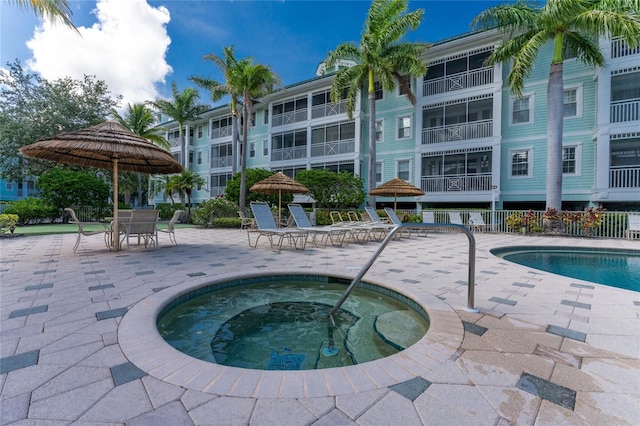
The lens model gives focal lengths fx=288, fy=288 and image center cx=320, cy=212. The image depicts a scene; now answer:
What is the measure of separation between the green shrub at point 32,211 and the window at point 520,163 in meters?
24.8

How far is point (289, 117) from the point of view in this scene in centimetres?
2288

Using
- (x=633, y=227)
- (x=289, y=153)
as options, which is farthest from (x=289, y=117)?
(x=633, y=227)

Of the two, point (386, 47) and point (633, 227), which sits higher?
point (386, 47)

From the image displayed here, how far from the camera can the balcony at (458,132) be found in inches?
628

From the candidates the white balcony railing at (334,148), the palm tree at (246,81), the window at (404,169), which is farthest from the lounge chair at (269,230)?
the white balcony railing at (334,148)

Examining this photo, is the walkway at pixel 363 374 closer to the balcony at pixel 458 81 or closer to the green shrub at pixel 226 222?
the green shrub at pixel 226 222

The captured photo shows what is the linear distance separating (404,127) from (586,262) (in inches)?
A: 520

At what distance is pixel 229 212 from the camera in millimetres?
16578

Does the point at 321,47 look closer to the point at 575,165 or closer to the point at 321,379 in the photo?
the point at 575,165

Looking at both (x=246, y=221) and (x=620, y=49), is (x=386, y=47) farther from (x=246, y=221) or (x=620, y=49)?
(x=246, y=221)

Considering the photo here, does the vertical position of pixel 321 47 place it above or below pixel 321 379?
above

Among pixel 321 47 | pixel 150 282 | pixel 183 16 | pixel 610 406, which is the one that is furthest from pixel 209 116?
pixel 610 406

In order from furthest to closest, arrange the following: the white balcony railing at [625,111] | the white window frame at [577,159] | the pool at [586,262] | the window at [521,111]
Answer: the window at [521,111]
the white window frame at [577,159]
the white balcony railing at [625,111]
the pool at [586,262]

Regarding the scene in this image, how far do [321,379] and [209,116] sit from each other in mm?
29637
